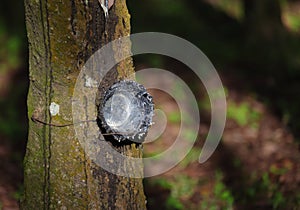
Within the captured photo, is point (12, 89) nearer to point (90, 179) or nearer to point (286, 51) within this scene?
point (286, 51)

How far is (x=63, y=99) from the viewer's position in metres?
3.55

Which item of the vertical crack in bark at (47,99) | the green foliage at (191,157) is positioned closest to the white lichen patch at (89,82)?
the vertical crack in bark at (47,99)

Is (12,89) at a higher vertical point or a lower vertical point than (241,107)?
higher

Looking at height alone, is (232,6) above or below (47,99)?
above

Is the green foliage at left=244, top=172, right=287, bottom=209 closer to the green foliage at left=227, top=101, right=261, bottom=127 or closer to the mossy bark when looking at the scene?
the green foliage at left=227, top=101, right=261, bottom=127

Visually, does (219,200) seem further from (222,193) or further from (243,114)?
(243,114)

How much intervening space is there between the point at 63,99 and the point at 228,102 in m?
5.22

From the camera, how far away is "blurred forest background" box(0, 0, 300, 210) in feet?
19.6

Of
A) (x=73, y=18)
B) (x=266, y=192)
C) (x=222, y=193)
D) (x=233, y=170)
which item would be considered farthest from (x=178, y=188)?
(x=73, y=18)

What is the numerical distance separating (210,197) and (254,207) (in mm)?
568

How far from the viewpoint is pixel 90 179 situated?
3.58m

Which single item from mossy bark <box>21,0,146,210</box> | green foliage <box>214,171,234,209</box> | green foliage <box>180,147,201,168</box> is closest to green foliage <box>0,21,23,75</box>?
green foliage <box>180,147,201,168</box>

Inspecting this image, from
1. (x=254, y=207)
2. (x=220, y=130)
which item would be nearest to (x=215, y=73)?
(x=220, y=130)

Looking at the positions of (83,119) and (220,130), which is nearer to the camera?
(83,119)
